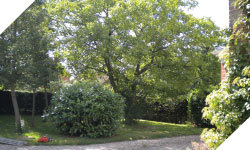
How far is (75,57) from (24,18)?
10.1 ft

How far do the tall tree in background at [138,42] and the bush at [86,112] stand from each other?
2336 millimetres

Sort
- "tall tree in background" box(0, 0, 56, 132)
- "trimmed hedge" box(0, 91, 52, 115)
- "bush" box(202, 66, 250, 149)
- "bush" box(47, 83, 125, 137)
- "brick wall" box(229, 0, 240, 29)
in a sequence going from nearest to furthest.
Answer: "bush" box(202, 66, 250, 149) < "brick wall" box(229, 0, 240, 29) < "bush" box(47, 83, 125, 137) < "tall tree in background" box(0, 0, 56, 132) < "trimmed hedge" box(0, 91, 52, 115)

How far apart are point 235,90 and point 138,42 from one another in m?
6.67

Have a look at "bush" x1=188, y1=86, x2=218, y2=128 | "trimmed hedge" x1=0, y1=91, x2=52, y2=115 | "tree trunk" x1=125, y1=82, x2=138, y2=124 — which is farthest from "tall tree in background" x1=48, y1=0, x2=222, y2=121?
"trimmed hedge" x1=0, y1=91, x2=52, y2=115

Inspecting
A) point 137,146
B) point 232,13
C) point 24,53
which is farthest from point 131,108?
point 232,13

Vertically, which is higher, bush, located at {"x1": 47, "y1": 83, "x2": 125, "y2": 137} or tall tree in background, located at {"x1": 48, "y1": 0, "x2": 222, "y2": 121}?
tall tree in background, located at {"x1": 48, "y1": 0, "x2": 222, "y2": 121}

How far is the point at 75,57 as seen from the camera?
12.9 meters

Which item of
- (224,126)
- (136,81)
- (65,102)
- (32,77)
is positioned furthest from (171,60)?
(224,126)

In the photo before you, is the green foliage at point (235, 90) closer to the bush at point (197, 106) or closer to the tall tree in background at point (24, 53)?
the bush at point (197, 106)

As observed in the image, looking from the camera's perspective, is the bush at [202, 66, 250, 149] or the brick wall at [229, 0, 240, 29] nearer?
the bush at [202, 66, 250, 149]

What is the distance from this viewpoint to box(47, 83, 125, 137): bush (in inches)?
376

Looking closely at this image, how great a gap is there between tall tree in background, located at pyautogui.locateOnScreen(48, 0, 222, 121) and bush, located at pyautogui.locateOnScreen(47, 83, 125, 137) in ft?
7.66

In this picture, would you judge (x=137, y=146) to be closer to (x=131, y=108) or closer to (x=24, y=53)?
(x=131, y=108)

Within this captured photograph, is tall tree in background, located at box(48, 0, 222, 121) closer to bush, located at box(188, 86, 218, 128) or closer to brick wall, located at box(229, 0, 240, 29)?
bush, located at box(188, 86, 218, 128)
